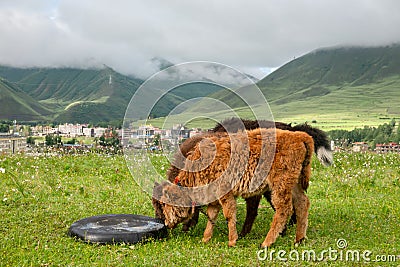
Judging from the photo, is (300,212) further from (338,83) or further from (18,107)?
(338,83)

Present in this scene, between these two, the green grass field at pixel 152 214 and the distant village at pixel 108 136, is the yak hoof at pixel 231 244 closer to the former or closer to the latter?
the green grass field at pixel 152 214

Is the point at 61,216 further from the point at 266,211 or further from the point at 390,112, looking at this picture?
the point at 390,112

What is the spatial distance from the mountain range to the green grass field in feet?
9.11

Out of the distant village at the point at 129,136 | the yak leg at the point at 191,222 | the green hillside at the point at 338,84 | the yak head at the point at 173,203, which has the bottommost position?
the yak leg at the point at 191,222

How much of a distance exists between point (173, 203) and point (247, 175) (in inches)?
58.3

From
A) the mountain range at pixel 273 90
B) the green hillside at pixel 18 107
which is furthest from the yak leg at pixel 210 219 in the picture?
the green hillside at pixel 18 107

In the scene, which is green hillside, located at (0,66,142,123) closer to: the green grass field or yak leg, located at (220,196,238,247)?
the green grass field

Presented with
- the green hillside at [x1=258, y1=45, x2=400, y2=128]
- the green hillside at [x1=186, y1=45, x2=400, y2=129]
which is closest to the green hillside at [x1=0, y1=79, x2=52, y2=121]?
the green hillside at [x1=186, y1=45, x2=400, y2=129]

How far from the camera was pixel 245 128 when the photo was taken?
29.4 feet

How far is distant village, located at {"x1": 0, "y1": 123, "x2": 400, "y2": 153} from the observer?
938 cm

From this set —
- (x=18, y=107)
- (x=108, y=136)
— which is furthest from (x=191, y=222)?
(x=18, y=107)

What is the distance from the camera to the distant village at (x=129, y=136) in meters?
9.38

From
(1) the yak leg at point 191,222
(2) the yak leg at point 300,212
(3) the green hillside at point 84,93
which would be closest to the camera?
(2) the yak leg at point 300,212

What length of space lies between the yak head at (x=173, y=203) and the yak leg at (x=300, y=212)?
1.86 metres
